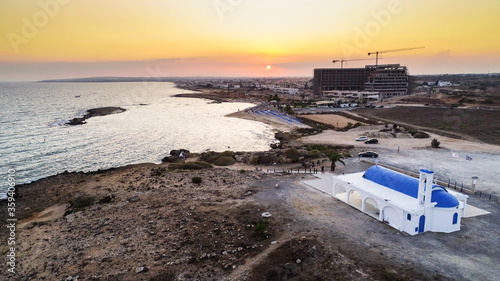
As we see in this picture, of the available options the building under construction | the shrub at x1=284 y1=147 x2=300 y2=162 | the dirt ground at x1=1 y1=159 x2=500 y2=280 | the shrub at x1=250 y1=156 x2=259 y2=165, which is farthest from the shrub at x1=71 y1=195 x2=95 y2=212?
the building under construction

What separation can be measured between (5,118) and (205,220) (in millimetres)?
99251

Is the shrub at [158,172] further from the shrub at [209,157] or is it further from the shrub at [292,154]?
the shrub at [292,154]

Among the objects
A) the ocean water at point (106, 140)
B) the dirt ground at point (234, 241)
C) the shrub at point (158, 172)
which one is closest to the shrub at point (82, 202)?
the dirt ground at point (234, 241)

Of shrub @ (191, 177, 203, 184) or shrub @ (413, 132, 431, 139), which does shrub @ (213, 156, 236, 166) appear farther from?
shrub @ (413, 132, 431, 139)

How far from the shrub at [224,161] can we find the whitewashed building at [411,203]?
20.6 metres

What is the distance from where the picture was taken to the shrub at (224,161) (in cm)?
4144

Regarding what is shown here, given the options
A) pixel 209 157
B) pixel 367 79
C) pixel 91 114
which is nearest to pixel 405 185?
pixel 209 157

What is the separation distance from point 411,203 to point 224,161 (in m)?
25.8

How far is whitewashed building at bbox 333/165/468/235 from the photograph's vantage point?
19422mm

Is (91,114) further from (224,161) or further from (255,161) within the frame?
(255,161)

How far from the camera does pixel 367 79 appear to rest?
519ft

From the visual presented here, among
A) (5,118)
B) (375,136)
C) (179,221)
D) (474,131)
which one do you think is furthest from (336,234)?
(5,118)

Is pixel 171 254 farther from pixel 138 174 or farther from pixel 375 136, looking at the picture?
pixel 375 136

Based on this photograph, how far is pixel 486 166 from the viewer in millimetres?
34156
